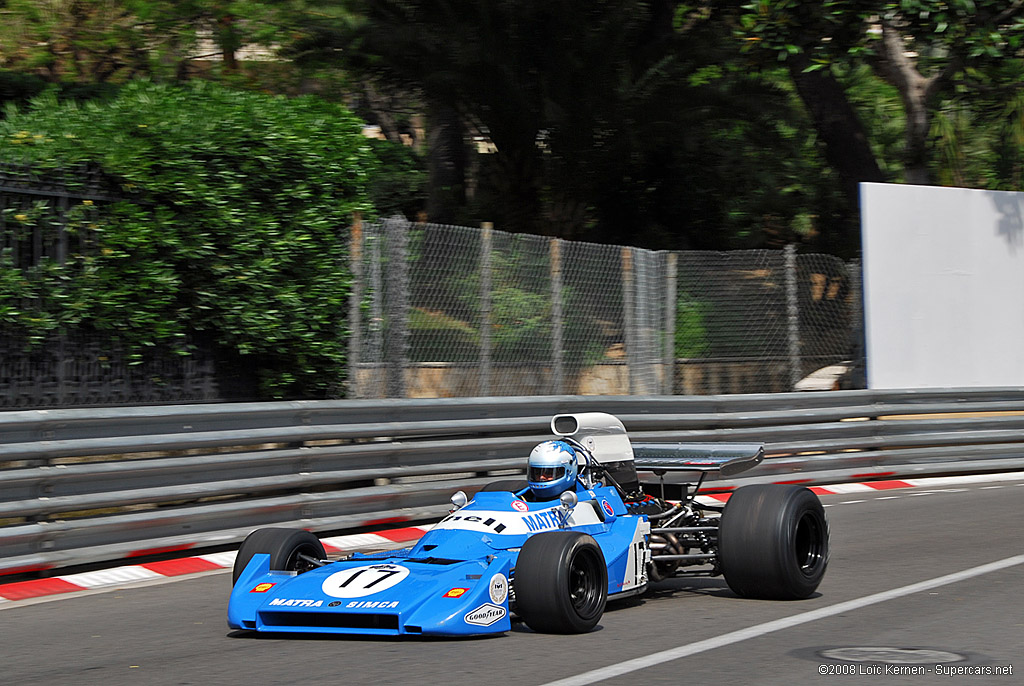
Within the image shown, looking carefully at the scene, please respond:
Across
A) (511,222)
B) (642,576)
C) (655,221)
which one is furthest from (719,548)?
(655,221)

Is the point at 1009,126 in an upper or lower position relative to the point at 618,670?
upper

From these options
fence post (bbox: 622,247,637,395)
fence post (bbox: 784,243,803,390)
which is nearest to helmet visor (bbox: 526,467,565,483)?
fence post (bbox: 622,247,637,395)

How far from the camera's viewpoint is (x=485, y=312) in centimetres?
1242

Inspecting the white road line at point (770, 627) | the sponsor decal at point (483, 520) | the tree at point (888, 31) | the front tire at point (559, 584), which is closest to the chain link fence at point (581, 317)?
the tree at point (888, 31)

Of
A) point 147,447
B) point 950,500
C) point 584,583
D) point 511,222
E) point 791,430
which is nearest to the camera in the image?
point 584,583

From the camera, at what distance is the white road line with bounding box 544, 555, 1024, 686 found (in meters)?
5.72

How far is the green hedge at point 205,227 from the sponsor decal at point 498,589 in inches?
204

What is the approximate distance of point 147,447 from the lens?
30.0 ft

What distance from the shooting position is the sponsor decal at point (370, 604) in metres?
6.13

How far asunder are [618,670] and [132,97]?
A: 7.78m

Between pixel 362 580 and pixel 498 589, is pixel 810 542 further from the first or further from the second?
pixel 362 580

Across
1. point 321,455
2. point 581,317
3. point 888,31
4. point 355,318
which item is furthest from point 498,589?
point 888,31

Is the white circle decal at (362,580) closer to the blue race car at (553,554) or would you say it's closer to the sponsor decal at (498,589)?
the blue race car at (553,554)

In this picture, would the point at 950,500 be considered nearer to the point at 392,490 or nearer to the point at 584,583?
the point at 392,490
